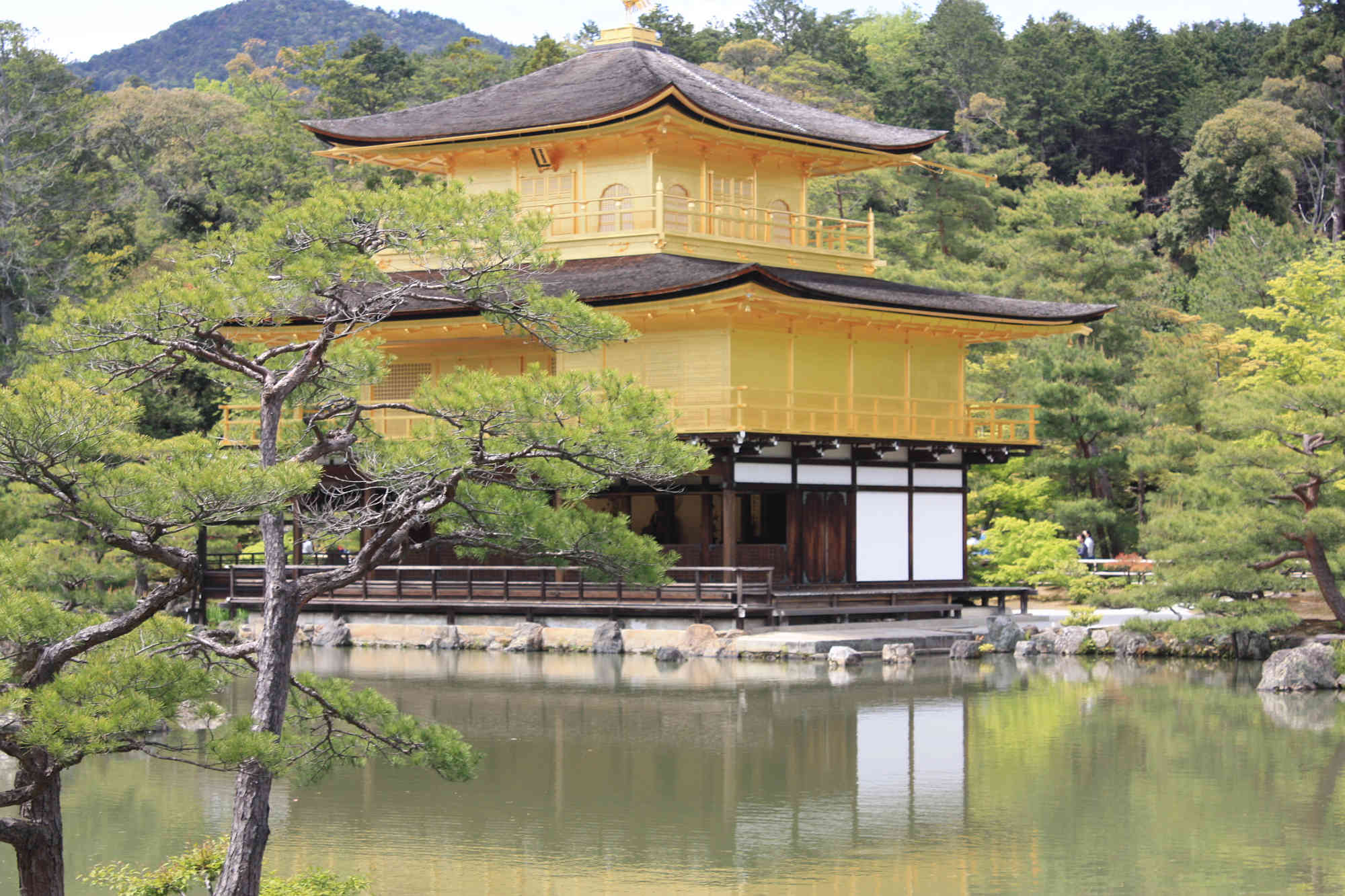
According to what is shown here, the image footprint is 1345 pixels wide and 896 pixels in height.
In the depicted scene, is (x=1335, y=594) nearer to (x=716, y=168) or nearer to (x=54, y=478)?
(x=716, y=168)

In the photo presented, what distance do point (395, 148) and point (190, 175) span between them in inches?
1120

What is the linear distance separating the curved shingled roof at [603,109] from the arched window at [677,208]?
67.1 inches

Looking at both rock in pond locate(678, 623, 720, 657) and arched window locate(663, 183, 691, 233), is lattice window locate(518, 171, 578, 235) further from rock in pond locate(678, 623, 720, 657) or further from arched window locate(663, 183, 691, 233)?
rock in pond locate(678, 623, 720, 657)

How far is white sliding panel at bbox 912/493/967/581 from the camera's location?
30562 millimetres

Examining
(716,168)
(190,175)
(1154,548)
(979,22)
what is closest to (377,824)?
(1154,548)

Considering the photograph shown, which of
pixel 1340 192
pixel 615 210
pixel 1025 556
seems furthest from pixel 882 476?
pixel 1340 192

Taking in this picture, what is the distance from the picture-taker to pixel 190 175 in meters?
58.1

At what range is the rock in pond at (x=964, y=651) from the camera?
25.8 meters

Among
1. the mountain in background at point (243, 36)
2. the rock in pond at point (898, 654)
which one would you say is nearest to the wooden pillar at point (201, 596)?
the rock in pond at point (898, 654)

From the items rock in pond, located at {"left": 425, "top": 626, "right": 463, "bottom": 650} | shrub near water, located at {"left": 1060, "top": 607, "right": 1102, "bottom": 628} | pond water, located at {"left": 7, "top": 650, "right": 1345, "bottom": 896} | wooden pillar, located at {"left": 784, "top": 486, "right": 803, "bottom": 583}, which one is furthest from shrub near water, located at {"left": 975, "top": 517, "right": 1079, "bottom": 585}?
rock in pond, located at {"left": 425, "top": 626, "right": 463, "bottom": 650}

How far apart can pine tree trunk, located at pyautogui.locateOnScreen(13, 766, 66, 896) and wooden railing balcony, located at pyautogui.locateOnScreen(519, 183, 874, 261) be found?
842 inches

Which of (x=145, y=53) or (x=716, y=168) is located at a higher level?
(x=145, y=53)

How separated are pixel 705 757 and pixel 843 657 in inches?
332

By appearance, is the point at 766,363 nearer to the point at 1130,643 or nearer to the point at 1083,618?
the point at 1083,618
